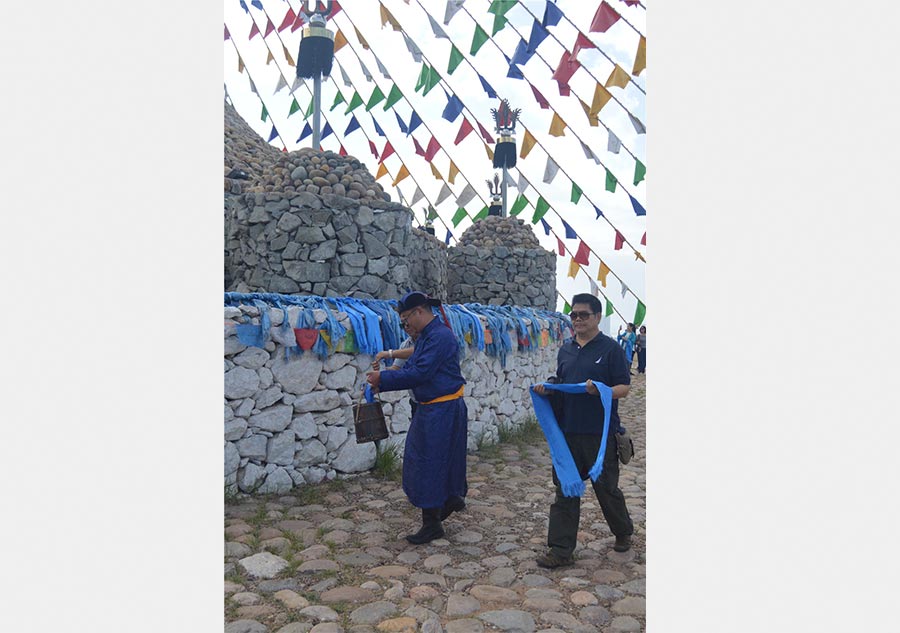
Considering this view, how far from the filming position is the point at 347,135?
1305cm

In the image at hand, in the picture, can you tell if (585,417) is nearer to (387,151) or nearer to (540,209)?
(540,209)

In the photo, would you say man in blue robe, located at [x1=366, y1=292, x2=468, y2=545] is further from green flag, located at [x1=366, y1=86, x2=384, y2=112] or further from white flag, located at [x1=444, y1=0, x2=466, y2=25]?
green flag, located at [x1=366, y1=86, x2=384, y2=112]

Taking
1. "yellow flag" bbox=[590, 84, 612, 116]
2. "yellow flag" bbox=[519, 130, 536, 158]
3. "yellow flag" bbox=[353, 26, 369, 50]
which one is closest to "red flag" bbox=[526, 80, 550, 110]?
"yellow flag" bbox=[519, 130, 536, 158]

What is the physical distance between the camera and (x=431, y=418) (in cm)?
361

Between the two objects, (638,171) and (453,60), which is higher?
(453,60)

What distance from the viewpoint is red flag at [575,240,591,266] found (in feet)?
47.3

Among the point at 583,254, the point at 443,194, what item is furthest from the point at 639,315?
the point at 443,194

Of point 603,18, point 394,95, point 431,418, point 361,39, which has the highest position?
point 361,39

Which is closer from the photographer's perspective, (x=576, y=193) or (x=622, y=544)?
(x=622, y=544)

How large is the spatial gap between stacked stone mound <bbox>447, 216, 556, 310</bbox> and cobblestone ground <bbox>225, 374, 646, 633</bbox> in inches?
281

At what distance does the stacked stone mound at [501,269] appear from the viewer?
11.7 meters

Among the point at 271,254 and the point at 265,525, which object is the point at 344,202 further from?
the point at 265,525

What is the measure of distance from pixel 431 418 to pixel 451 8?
7.83 m

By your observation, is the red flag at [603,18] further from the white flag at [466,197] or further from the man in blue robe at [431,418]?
the white flag at [466,197]
